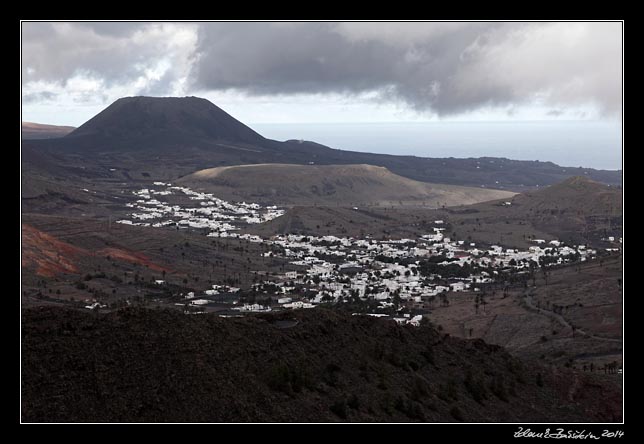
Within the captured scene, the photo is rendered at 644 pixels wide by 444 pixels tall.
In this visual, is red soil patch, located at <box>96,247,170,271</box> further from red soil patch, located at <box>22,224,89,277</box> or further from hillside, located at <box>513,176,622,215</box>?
hillside, located at <box>513,176,622,215</box>

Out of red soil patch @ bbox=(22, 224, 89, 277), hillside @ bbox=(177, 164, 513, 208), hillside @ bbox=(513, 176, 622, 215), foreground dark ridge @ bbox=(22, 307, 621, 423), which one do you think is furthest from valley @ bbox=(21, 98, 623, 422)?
hillside @ bbox=(177, 164, 513, 208)

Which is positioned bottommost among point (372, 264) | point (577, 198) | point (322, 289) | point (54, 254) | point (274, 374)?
point (322, 289)

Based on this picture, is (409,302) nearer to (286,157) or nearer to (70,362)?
(70,362)

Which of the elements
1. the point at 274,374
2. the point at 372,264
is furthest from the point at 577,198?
the point at 274,374

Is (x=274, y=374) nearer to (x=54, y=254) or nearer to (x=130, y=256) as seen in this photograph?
(x=54, y=254)

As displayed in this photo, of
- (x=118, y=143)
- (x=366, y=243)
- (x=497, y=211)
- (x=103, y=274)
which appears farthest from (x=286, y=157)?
(x=103, y=274)
